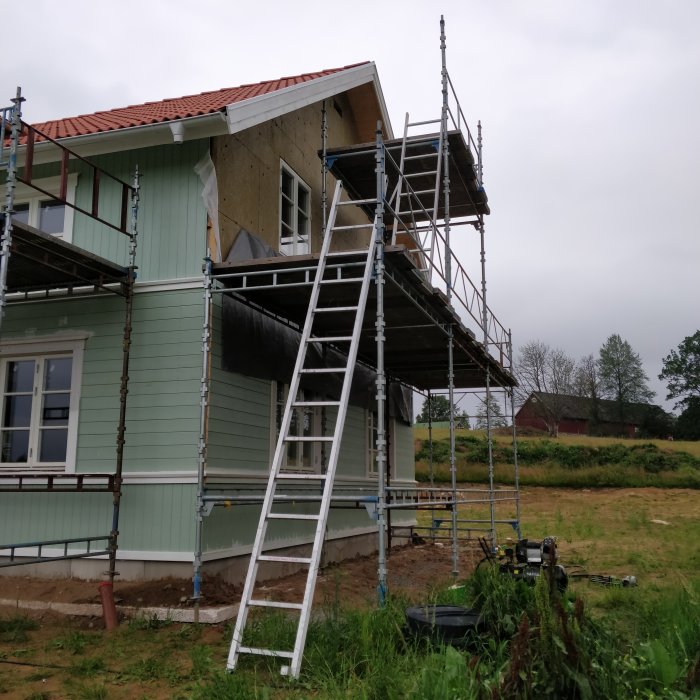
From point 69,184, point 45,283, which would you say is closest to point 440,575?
point 45,283

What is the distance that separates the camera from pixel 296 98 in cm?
1102

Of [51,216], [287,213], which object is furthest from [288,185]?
[51,216]

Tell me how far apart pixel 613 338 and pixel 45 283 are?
73925mm

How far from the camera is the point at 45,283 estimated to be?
9414 millimetres

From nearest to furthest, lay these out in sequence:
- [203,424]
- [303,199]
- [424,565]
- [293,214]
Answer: [203,424] → [293,214] → [424,565] → [303,199]

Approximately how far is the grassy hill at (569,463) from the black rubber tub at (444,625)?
27731mm

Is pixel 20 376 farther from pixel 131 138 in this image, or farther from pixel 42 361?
pixel 131 138

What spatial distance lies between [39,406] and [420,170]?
8272 millimetres

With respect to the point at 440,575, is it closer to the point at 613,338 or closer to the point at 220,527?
the point at 220,527

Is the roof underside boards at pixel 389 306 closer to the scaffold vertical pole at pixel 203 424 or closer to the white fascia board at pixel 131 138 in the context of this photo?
the scaffold vertical pole at pixel 203 424

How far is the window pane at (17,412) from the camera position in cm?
960

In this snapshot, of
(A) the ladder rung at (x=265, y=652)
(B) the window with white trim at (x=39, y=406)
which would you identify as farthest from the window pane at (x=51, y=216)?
(A) the ladder rung at (x=265, y=652)

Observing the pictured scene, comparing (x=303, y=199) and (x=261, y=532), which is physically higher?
(x=303, y=199)

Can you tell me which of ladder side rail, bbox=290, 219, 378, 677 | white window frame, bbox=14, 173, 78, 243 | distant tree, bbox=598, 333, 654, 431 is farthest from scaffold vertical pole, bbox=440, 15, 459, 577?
distant tree, bbox=598, 333, 654, 431
